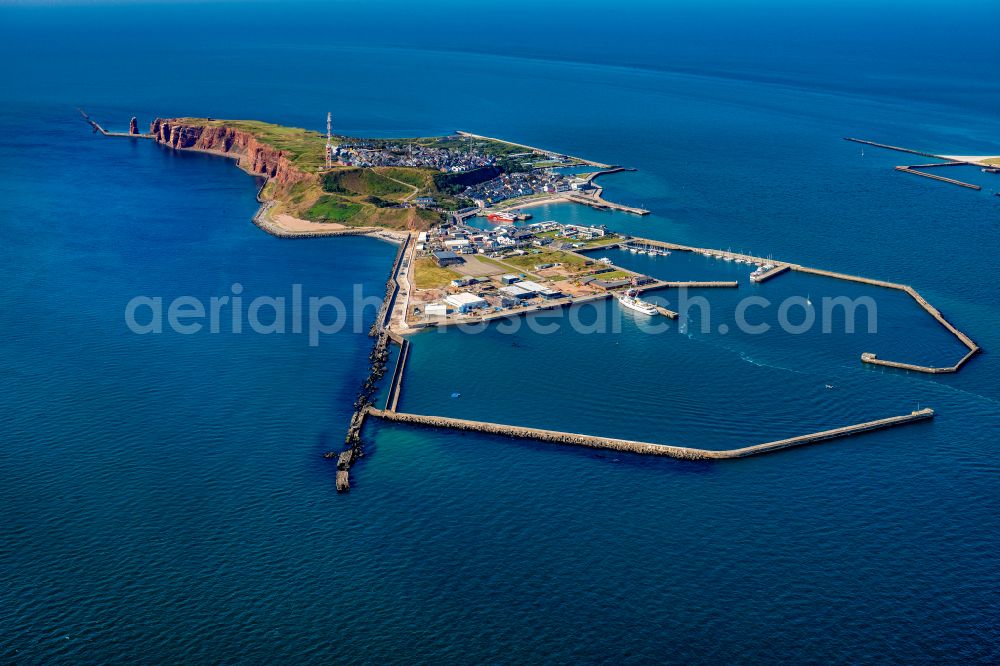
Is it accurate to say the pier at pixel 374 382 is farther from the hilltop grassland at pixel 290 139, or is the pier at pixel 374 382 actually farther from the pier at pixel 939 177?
the pier at pixel 939 177

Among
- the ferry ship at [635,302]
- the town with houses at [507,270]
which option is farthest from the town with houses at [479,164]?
the ferry ship at [635,302]

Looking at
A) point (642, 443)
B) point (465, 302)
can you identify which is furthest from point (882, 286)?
point (642, 443)

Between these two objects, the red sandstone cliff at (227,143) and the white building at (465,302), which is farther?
the red sandstone cliff at (227,143)

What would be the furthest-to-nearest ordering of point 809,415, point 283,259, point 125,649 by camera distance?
1. point 283,259
2. point 809,415
3. point 125,649

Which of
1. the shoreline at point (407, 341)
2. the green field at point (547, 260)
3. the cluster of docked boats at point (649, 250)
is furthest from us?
the cluster of docked boats at point (649, 250)

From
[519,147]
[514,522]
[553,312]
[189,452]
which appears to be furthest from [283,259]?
[519,147]

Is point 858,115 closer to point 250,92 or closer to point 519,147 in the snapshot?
point 519,147
